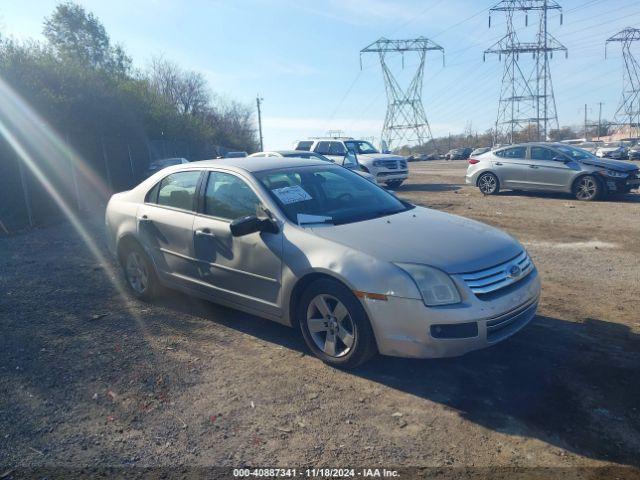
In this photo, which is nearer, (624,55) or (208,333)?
(208,333)

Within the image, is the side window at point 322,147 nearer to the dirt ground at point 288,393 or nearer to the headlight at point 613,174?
the headlight at point 613,174

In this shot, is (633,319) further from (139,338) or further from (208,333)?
(139,338)

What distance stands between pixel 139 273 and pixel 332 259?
3.02 metres

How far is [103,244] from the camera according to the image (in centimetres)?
985

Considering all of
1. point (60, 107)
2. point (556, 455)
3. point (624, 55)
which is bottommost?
point (556, 455)

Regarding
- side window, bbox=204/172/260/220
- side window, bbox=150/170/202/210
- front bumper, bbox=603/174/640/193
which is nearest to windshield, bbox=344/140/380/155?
front bumper, bbox=603/174/640/193

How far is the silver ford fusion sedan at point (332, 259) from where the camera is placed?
368 cm

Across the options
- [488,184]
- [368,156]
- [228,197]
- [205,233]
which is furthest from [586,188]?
[205,233]

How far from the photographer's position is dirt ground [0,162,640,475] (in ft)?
10.2

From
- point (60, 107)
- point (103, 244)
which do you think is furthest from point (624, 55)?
point (103, 244)

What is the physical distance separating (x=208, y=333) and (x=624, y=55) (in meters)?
73.1

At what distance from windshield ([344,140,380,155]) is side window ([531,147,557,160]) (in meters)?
6.94

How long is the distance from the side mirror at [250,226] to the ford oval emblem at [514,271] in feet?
6.23

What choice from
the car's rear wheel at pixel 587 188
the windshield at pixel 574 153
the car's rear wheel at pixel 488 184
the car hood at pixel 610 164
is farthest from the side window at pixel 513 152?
the car's rear wheel at pixel 587 188
